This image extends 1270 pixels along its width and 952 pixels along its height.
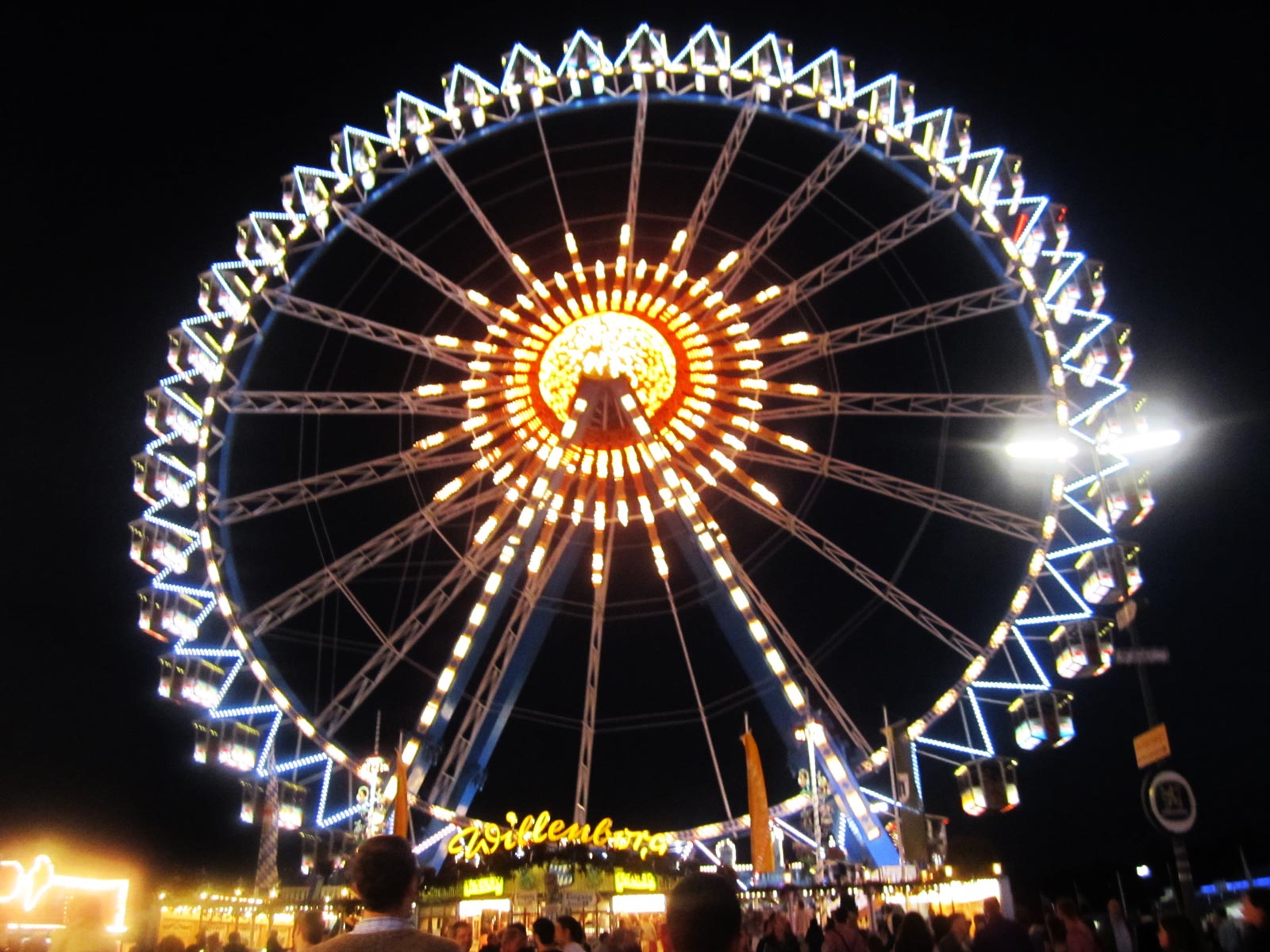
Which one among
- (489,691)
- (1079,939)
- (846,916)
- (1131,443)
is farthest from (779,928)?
(489,691)

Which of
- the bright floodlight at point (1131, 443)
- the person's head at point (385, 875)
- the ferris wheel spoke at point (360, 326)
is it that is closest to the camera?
the person's head at point (385, 875)

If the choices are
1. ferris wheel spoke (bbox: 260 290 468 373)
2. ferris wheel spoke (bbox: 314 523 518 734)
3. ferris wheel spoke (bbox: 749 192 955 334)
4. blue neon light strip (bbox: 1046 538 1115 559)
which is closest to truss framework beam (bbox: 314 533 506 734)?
ferris wheel spoke (bbox: 314 523 518 734)

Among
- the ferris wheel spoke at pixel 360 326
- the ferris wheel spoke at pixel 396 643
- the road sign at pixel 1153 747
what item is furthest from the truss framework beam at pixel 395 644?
the road sign at pixel 1153 747

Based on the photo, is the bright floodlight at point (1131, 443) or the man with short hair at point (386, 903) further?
the bright floodlight at point (1131, 443)

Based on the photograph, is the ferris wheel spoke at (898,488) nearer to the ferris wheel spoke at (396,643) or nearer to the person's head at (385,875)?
the ferris wheel spoke at (396,643)

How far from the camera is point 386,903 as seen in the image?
3246 millimetres

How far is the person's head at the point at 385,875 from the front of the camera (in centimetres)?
325

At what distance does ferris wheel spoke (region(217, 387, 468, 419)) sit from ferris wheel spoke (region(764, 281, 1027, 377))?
654 centimetres

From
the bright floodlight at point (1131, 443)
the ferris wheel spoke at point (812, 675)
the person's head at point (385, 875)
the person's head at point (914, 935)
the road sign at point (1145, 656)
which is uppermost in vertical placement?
the bright floodlight at point (1131, 443)

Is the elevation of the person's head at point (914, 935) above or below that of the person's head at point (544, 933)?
below

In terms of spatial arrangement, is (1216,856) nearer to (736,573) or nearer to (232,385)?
(736,573)

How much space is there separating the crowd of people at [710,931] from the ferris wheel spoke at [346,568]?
628 cm

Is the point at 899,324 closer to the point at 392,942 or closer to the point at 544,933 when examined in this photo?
the point at 544,933

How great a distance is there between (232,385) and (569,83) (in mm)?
9149
